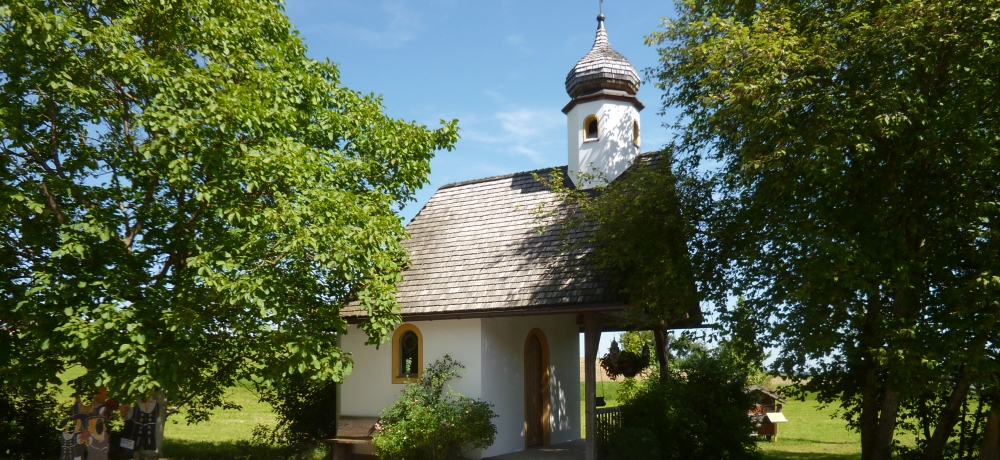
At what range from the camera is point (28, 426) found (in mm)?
15047

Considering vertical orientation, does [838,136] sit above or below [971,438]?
above

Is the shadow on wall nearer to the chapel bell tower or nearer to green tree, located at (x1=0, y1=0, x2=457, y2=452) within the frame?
the chapel bell tower

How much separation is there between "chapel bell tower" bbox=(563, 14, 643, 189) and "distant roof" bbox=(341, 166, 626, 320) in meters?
0.86

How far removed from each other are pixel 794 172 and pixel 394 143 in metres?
6.30

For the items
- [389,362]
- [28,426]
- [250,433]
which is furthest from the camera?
[250,433]

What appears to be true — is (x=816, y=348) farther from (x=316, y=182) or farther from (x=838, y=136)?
(x=316, y=182)

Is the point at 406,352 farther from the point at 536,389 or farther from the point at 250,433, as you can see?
the point at 250,433

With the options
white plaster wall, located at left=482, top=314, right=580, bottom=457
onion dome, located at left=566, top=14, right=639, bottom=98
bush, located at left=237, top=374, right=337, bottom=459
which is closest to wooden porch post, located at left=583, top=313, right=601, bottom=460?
white plaster wall, located at left=482, top=314, right=580, bottom=457

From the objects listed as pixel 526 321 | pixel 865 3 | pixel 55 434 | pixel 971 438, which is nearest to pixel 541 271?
pixel 526 321

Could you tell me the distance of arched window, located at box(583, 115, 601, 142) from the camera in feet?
56.1

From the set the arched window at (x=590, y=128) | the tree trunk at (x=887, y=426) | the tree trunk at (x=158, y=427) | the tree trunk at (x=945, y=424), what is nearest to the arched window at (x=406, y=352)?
the tree trunk at (x=158, y=427)

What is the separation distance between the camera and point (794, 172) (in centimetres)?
991

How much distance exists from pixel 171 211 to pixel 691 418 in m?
9.05

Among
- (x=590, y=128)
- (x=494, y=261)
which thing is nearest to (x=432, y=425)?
(x=494, y=261)
